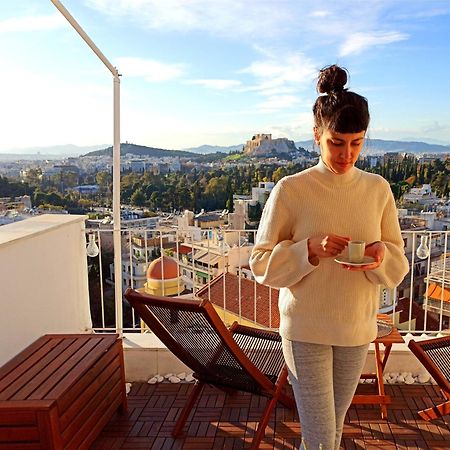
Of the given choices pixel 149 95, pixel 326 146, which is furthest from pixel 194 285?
pixel 149 95

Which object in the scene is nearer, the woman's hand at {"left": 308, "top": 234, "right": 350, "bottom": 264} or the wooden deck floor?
the woman's hand at {"left": 308, "top": 234, "right": 350, "bottom": 264}

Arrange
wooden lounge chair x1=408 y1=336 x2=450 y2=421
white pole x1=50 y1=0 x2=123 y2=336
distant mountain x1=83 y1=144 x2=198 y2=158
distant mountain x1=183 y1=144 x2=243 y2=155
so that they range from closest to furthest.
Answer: wooden lounge chair x1=408 y1=336 x2=450 y2=421 → white pole x1=50 y1=0 x2=123 y2=336 → distant mountain x1=83 y1=144 x2=198 y2=158 → distant mountain x1=183 y1=144 x2=243 y2=155

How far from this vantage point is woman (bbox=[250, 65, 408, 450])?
150 centimetres

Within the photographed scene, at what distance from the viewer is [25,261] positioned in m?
2.84

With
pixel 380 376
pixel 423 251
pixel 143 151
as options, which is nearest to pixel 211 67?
pixel 143 151

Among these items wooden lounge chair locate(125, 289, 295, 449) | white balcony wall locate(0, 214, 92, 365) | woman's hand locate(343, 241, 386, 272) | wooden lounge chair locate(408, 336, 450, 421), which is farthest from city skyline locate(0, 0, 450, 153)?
wooden lounge chair locate(408, 336, 450, 421)

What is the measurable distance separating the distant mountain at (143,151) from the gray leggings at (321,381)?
2.12m

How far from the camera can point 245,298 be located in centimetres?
410

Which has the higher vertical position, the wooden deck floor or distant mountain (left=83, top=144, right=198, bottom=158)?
distant mountain (left=83, top=144, right=198, bottom=158)

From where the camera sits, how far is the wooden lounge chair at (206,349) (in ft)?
7.24

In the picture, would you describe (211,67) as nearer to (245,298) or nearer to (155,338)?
(245,298)

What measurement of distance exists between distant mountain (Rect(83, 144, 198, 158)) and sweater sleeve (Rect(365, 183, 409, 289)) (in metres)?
2.07

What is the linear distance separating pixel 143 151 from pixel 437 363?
135 inches

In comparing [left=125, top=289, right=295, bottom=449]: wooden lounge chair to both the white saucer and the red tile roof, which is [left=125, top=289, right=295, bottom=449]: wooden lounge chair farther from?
the red tile roof
